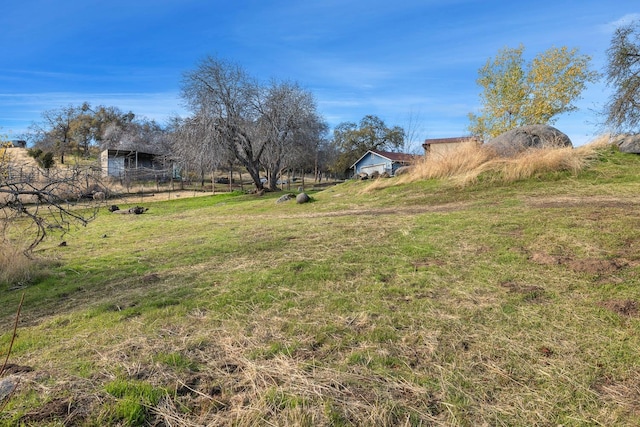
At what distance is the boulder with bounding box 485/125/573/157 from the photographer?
11.8 metres

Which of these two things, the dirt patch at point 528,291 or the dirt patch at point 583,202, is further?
the dirt patch at point 583,202

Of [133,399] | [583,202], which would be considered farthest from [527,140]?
[133,399]

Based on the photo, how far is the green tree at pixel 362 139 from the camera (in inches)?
2021

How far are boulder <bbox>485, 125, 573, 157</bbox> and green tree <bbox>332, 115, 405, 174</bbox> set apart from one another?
38283mm

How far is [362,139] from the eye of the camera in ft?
170

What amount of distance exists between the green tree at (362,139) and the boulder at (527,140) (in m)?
38.3

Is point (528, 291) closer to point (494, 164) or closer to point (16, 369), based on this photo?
point (16, 369)

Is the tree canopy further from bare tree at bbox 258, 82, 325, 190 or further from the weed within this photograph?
the weed

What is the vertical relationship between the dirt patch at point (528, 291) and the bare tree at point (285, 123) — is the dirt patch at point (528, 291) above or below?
below

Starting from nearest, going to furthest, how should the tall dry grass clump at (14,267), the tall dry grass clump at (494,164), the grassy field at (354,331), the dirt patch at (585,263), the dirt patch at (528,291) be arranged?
the grassy field at (354,331) < the dirt patch at (528,291) < the dirt patch at (585,263) < the tall dry grass clump at (14,267) < the tall dry grass clump at (494,164)

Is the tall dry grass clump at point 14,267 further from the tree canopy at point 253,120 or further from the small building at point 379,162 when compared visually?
the small building at point 379,162

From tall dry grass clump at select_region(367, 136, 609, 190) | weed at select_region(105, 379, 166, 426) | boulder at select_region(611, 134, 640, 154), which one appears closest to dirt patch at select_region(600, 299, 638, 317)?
weed at select_region(105, 379, 166, 426)

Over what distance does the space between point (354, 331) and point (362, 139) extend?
5071cm

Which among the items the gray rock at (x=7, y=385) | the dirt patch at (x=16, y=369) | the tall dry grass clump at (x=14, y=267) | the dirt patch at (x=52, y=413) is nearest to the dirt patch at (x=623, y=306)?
the dirt patch at (x=52, y=413)
